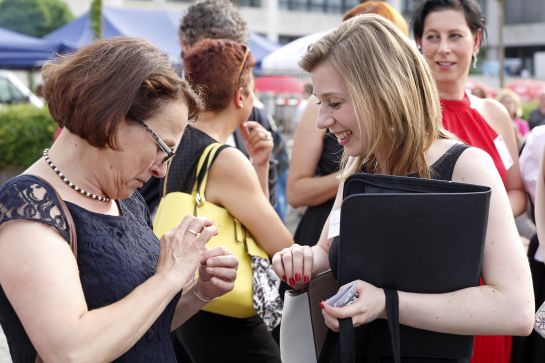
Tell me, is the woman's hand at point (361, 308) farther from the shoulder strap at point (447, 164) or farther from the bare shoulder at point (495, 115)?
the bare shoulder at point (495, 115)

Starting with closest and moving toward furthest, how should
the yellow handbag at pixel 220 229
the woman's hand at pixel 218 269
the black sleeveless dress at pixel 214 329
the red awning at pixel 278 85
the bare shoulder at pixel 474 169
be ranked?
1. the bare shoulder at pixel 474 169
2. the woman's hand at pixel 218 269
3. the yellow handbag at pixel 220 229
4. the black sleeveless dress at pixel 214 329
5. the red awning at pixel 278 85

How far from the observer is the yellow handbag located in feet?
9.14

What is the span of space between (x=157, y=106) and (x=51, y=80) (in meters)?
0.27

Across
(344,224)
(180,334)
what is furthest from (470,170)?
(180,334)

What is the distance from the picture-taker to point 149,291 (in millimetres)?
1853

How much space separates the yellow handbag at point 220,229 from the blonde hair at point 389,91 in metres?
0.84

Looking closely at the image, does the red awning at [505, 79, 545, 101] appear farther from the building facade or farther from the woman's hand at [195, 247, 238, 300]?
the woman's hand at [195, 247, 238, 300]

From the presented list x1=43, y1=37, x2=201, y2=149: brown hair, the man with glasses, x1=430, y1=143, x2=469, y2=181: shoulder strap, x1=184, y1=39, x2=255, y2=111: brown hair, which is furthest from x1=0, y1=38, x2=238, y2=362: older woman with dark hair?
the man with glasses

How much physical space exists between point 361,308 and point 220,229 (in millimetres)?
1024

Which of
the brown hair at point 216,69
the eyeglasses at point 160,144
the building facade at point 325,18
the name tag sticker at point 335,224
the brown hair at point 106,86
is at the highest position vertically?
the brown hair at point 106,86

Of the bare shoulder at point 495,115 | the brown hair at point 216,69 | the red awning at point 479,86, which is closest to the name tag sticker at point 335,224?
the brown hair at point 216,69

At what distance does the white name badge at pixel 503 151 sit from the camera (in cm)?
322

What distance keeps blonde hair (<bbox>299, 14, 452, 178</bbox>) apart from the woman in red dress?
1.11 m

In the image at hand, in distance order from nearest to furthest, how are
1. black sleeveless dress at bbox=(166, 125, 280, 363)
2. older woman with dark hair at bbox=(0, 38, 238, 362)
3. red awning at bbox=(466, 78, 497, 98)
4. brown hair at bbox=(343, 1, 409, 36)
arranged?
older woman with dark hair at bbox=(0, 38, 238, 362) < black sleeveless dress at bbox=(166, 125, 280, 363) < brown hair at bbox=(343, 1, 409, 36) < red awning at bbox=(466, 78, 497, 98)
